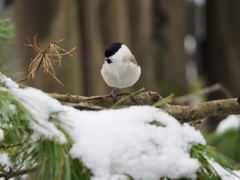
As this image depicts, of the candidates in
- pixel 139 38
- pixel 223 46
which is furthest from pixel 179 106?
pixel 223 46

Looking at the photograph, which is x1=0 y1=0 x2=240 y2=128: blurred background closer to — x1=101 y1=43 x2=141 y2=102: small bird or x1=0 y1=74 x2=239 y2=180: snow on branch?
x1=101 y1=43 x2=141 y2=102: small bird

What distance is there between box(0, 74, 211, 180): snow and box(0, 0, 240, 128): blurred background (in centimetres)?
61

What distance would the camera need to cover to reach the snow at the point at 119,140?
340 mm

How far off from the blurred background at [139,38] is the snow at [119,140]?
23.9 inches

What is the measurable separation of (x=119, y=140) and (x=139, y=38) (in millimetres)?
1489

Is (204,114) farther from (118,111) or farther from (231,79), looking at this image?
(231,79)

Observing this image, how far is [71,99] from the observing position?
59 centimetres

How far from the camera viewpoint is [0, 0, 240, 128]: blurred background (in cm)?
134

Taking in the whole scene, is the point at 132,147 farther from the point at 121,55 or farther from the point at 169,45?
the point at 169,45

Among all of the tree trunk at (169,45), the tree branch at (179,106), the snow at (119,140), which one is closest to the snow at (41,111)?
the snow at (119,140)

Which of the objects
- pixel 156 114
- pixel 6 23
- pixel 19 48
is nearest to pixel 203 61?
pixel 19 48

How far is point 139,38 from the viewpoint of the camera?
1.80 meters

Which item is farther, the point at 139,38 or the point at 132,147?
the point at 139,38

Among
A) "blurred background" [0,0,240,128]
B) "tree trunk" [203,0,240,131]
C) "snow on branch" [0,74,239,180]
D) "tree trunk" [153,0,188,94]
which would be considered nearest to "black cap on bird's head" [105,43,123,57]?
"blurred background" [0,0,240,128]
